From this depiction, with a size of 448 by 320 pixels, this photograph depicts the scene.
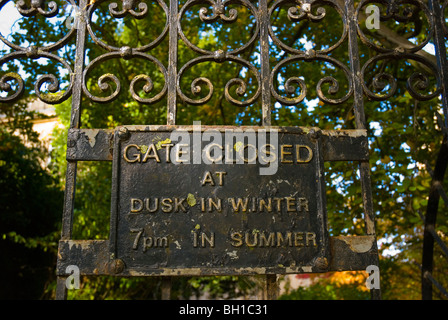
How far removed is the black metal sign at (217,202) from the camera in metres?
2.16

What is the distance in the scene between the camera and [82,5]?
2.51m

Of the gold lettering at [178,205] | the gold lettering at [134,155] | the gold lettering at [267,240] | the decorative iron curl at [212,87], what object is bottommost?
the gold lettering at [267,240]

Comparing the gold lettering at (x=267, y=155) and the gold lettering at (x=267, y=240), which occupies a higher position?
the gold lettering at (x=267, y=155)

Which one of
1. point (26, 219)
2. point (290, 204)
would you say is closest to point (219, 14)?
point (290, 204)

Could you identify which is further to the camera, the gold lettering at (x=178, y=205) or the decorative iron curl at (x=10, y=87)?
the decorative iron curl at (x=10, y=87)

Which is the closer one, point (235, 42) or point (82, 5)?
point (82, 5)

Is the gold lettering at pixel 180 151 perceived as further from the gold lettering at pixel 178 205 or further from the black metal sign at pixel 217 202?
the gold lettering at pixel 178 205

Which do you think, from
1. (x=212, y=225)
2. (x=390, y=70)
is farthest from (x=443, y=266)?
(x=212, y=225)

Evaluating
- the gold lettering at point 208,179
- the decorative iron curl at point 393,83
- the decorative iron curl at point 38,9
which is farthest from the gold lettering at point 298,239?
the decorative iron curl at point 38,9

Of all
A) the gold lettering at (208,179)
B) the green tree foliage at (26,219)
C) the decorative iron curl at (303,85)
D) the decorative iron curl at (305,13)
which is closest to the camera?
the gold lettering at (208,179)

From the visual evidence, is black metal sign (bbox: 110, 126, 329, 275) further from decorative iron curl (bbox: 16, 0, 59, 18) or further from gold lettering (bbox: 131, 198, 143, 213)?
→ decorative iron curl (bbox: 16, 0, 59, 18)

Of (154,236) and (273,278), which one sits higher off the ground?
(154,236)
